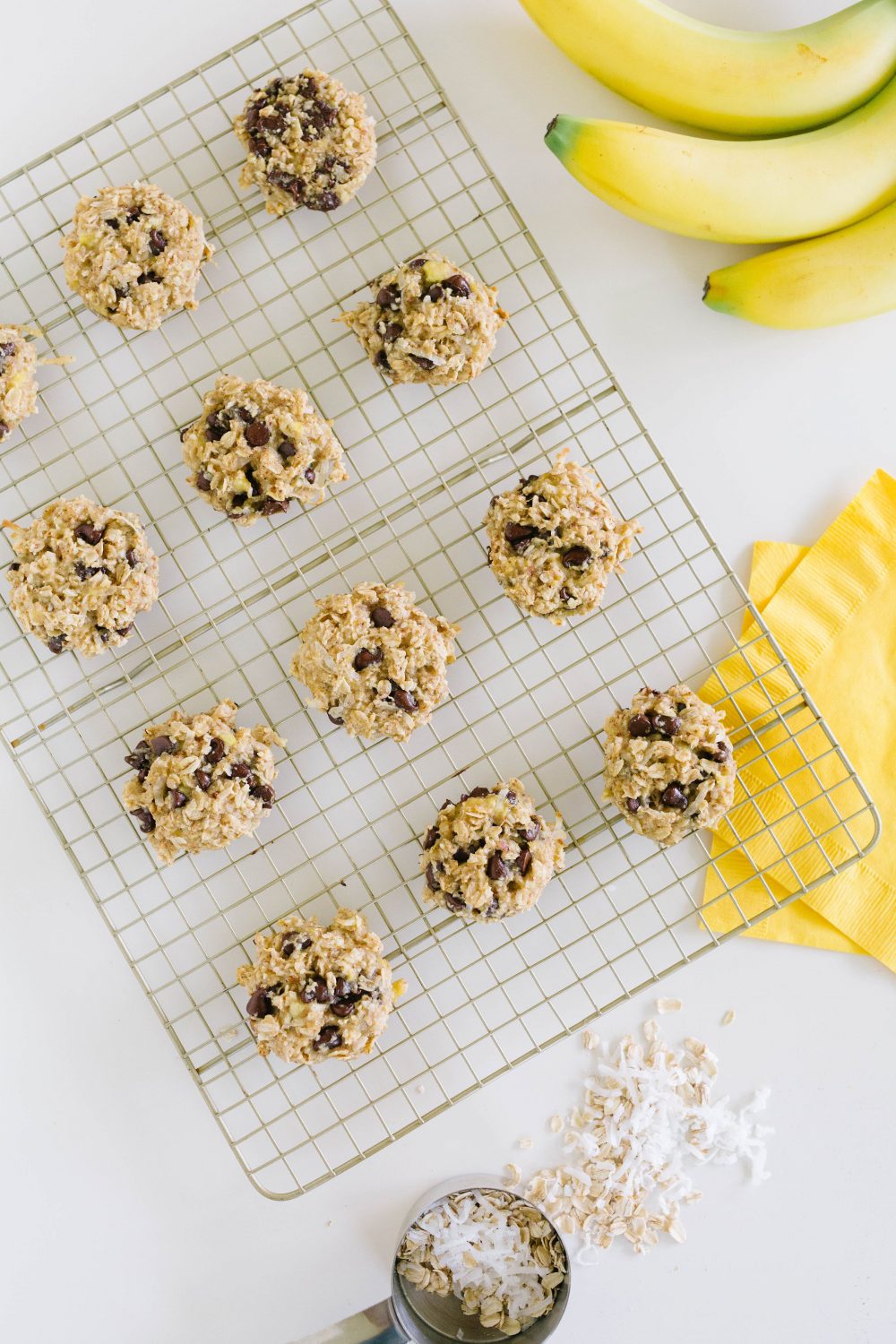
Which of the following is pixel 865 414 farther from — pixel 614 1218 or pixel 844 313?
pixel 614 1218

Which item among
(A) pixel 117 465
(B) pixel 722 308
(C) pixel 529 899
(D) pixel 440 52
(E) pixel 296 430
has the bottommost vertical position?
(C) pixel 529 899

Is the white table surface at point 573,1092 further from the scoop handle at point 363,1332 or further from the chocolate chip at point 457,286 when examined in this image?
the chocolate chip at point 457,286

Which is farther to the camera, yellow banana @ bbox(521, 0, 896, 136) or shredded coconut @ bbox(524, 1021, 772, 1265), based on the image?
shredded coconut @ bbox(524, 1021, 772, 1265)

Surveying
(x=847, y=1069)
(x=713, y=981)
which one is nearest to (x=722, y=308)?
(x=713, y=981)

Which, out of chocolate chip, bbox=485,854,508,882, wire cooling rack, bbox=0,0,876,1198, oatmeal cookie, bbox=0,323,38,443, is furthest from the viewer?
wire cooling rack, bbox=0,0,876,1198

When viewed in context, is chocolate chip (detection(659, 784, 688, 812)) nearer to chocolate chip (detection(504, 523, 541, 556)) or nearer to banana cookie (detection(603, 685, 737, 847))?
banana cookie (detection(603, 685, 737, 847))

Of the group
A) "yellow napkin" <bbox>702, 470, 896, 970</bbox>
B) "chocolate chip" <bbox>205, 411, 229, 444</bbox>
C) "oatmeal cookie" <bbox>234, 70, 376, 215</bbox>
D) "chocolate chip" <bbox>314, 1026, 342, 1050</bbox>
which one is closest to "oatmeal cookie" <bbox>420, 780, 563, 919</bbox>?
"chocolate chip" <bbox>314, 1026, 342, 1050</bbox>
